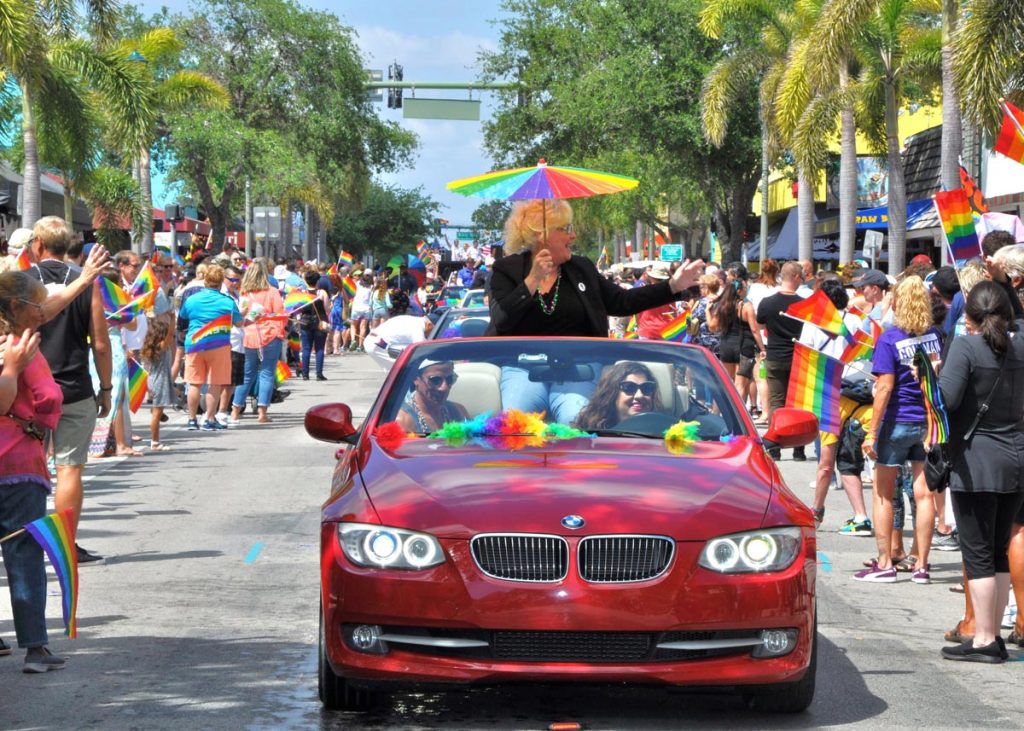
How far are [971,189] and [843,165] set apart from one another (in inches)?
982

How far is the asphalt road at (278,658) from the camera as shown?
245 inches

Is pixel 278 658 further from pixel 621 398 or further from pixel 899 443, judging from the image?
pixel 899 443

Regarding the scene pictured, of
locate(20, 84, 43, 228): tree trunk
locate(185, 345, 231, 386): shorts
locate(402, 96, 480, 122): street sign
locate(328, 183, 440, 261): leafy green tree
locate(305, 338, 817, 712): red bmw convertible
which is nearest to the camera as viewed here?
locate(305, 338, 817, 712): red bmw convertible

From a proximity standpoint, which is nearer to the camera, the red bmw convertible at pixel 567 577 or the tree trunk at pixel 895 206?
the red bmw convertible at pixel 567 577

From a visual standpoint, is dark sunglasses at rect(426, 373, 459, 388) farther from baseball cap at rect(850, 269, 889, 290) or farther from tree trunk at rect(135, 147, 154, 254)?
tree trunk at rect(135, 147, 154, 254)

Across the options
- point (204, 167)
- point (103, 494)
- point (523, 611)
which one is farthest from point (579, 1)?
point (523, 611)

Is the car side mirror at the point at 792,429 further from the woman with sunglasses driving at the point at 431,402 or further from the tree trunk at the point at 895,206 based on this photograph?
the tree trunk at the point at 895,206

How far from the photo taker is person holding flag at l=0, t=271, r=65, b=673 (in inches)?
271

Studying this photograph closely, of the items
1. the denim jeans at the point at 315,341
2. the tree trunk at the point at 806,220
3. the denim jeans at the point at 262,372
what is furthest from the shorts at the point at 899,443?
the tree trunk at the point at 806,220

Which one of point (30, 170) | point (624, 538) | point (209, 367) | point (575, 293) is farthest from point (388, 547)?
point (30, 170)

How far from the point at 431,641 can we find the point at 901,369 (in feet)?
15.6

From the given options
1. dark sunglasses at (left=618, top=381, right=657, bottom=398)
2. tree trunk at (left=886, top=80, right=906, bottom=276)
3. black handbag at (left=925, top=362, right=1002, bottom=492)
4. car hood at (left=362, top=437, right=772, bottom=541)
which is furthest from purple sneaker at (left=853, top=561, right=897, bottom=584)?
tree trunk at (left=886, top=80, right=906, bottom=276)

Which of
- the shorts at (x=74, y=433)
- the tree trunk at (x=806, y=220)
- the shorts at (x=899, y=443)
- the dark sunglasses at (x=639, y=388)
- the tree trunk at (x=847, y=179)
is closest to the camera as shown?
the dark sunglasses at (x=639, y=388)

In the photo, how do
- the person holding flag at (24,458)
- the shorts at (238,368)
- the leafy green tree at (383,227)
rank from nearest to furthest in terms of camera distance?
the person holding flag at (24,458) < the shorts at (238,368) < the leafy green tree at (383,227)
